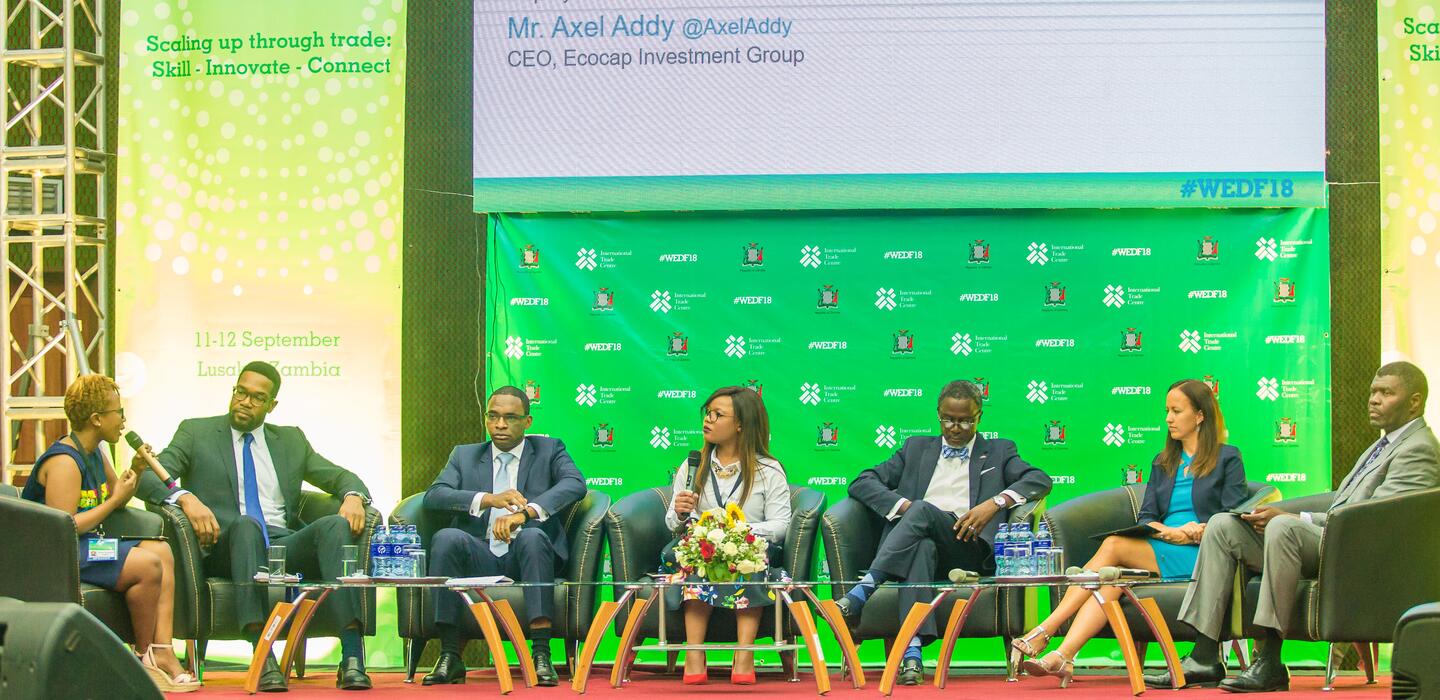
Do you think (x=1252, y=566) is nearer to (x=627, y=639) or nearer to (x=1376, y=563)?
(x=1376, y=563)

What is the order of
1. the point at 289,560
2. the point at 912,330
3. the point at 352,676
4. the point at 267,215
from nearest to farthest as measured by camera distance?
the point at 352,676 < the point at 289,560 < the point at 912,330 < the point at 267,215

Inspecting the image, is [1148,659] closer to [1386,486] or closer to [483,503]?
[1386,486]

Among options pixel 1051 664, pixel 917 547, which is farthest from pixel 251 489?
pixel 1051 664

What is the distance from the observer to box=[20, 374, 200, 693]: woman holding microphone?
585 centimetres

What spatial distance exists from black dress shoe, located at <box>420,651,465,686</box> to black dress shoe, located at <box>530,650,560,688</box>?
31 centimetres

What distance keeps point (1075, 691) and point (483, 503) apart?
2.35 meters

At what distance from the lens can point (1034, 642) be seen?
19.2ft

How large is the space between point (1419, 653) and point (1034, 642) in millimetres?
2988

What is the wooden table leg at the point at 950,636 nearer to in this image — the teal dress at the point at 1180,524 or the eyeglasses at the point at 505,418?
the teal dress at the point at 1180,524

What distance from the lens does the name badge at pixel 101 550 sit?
5.79 metres

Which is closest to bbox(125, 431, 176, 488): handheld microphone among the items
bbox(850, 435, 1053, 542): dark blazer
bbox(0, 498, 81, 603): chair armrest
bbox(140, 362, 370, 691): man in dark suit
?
bbox(140, 362, 370, 691): man in dark suit

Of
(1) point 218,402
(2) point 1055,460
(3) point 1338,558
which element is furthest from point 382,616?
(3) point 1338,558

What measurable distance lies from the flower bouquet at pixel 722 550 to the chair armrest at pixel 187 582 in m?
1.85

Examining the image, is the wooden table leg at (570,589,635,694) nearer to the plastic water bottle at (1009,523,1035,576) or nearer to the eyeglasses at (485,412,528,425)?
the eyeglasses at (485,412,528,425)
